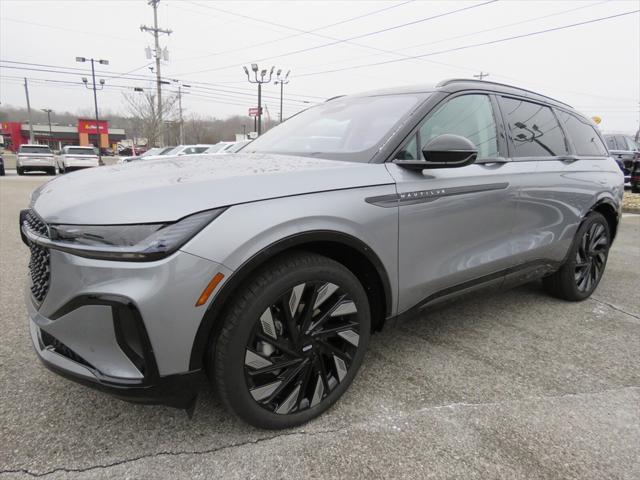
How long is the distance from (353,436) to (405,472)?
28cm

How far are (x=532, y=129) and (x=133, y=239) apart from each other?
2.88m

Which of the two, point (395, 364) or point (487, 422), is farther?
point (395, 364)

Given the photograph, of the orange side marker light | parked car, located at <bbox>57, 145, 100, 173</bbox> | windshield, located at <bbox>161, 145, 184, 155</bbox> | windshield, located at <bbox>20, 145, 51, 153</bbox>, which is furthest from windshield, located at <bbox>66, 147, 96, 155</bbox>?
the orange side marker light

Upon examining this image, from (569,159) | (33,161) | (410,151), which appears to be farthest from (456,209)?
(33,161)

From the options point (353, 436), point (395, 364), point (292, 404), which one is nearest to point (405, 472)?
point (353, 436)

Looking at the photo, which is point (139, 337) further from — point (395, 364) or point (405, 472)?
point (395, 364)

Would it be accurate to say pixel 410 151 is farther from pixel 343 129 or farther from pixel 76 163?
pixel 76 163

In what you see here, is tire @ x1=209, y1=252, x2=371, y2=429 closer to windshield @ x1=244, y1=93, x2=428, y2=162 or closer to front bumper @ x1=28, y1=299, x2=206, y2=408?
front bumper @ x1=28, y1=299, x2=206, y2=408

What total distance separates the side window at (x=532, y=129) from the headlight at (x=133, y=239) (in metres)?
2.33

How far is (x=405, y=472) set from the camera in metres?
1.66

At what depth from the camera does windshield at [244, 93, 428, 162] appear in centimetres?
226

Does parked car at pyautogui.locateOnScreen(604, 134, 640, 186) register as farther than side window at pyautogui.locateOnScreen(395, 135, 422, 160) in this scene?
Yes

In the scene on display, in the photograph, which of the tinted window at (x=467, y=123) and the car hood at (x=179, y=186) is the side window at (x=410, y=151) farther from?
the car hood at (x=179, y=186)

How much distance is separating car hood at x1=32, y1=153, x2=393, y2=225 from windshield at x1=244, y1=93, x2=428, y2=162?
0.70 ft
